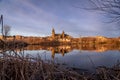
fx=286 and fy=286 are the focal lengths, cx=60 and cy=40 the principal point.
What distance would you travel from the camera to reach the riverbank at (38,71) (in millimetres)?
6738

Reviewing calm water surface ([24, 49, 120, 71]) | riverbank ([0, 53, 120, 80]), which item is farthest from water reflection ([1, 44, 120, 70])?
riverbank ([0, 53, 120, 80])

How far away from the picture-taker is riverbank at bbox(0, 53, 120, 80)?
674 centimetres

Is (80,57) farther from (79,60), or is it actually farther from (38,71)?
(38,71)

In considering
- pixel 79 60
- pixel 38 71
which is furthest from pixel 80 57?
pixel 38 71

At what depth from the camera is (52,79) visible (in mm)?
6895

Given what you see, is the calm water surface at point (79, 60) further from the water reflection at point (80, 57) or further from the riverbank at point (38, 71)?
the riverbank at point (38, 71)

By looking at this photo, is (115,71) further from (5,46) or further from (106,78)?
(5,46)

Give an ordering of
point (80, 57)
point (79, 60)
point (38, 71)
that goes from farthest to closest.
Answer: point (80, 57)
point (79, 60)
point (38, 71)

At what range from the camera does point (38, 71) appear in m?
7.02

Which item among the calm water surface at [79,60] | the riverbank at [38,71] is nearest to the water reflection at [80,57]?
the calm water surface at [79,60]

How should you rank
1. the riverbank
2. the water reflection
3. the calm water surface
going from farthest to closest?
the calm water surface < the water reflection < the riverbank

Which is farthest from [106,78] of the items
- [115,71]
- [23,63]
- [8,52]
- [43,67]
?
[8,52]

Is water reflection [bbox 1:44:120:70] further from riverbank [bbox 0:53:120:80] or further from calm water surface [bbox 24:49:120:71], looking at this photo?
riverbank [bbox 0:53:120:80]

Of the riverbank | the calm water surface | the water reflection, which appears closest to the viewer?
the riverbank
